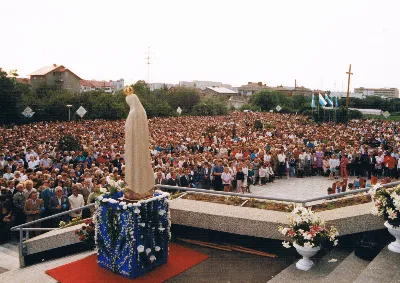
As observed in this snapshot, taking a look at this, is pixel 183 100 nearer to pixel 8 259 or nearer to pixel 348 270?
pixel 8 259

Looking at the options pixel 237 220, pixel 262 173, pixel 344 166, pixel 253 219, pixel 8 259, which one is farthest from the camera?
pixel 344 166

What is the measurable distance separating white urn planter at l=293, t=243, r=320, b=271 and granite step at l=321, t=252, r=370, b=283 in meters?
0.42

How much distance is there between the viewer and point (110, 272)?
6508mm

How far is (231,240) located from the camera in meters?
7.36

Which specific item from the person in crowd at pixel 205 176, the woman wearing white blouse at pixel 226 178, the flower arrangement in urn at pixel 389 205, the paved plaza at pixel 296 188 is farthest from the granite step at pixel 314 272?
the person in crowd at pixel 205 176

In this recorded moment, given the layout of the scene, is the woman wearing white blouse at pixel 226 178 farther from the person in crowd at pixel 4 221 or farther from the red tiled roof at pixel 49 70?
the red tiled roof at pixel 49 70

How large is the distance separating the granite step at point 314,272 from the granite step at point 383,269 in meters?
0.66

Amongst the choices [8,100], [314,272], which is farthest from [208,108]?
[314,272]

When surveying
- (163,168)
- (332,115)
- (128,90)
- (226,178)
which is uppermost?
(128,90)

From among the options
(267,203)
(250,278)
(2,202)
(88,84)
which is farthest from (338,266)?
(88,84)

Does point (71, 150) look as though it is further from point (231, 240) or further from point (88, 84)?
point (88, 84)

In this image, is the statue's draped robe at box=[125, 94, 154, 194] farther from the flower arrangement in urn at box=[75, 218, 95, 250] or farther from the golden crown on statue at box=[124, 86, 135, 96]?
the flower arrangement in urn at box=[75, 218, 95, 250]

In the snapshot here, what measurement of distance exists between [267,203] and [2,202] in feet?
22.7

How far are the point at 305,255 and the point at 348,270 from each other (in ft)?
2.20
